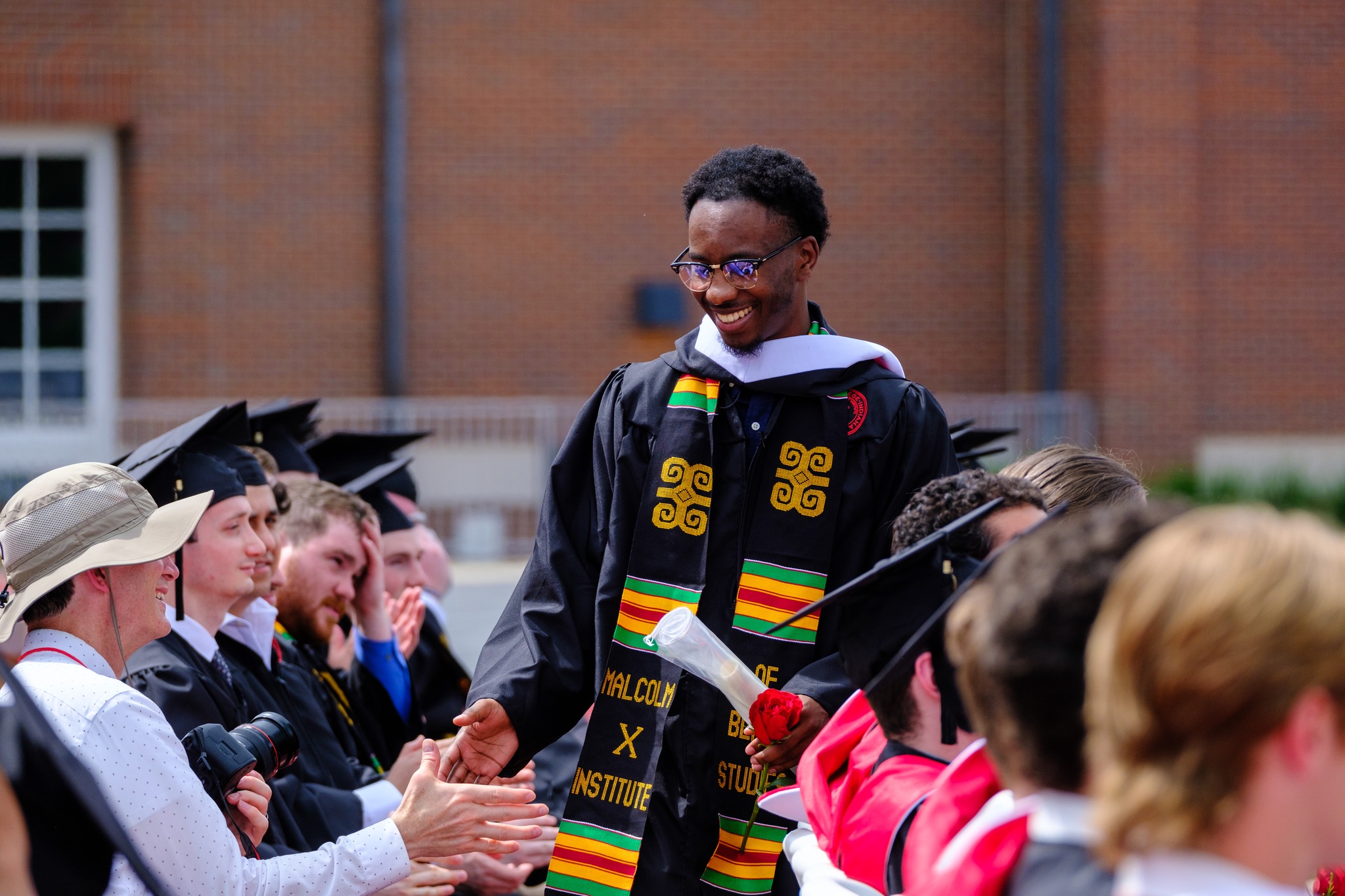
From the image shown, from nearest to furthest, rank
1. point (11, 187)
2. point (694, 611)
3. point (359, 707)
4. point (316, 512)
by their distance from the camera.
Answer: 1. point (694, 611)
2. point (316, 512)
3. point (359, 707)
4. point (11, 187)

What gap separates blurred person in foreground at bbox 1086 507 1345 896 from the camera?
121cm

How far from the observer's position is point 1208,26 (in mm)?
11117

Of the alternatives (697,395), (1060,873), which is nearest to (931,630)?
(1060,873)

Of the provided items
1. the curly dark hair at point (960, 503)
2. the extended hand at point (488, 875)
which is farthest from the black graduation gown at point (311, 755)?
the curly dark hair at point (960, 503)

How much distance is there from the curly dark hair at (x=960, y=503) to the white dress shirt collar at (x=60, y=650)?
1.41 metres

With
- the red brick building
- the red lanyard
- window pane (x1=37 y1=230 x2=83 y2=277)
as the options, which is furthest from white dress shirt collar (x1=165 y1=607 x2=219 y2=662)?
window pane (x1=37 y1=230 x2=83 y2=277)

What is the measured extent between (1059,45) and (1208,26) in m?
1.19

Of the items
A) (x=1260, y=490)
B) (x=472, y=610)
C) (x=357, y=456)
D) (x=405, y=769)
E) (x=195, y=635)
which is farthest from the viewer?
(x=1260, y=490)

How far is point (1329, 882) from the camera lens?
2.29 m

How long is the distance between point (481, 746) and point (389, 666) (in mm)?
1755

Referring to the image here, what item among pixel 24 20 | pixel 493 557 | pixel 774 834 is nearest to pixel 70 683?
pixel 774 834

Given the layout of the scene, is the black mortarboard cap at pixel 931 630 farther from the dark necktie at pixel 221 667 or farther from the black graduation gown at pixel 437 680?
the black graduation gown at pixel 437 680

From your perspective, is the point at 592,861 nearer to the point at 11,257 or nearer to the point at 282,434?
the point at 282,434

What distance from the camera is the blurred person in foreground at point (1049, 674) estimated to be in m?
1.36
